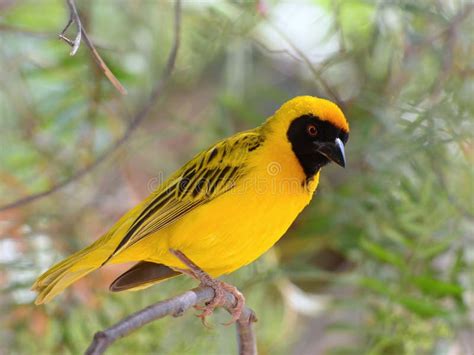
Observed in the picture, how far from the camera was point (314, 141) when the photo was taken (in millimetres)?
3285

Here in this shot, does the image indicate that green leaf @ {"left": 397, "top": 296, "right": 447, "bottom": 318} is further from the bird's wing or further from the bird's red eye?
the bird's wing

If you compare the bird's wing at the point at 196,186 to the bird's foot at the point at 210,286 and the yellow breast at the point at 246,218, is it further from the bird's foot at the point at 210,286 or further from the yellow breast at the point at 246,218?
the bird's foot at the point at 210,286

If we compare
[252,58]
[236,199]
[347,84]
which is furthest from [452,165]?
[252,58]

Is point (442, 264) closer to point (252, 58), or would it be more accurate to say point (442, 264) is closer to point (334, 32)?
point (334, 32)

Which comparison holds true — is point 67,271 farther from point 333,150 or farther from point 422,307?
point 422,307

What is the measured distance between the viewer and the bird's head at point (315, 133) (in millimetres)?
3254

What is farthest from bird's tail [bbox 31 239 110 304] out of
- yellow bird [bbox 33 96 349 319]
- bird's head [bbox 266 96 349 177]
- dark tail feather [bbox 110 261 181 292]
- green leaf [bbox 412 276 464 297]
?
green leaf [bbox 412 276 464 297]

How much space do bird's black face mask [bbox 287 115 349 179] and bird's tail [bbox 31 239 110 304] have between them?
849 mm

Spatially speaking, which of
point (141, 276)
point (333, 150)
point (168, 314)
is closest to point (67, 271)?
point (141, 276)

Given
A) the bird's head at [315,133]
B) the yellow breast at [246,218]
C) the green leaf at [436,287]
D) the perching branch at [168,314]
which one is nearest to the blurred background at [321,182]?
the green leaf at [436,287]

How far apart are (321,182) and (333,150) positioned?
4.53ft

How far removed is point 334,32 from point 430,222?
1.18m

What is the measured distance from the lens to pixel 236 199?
3078 millimetres

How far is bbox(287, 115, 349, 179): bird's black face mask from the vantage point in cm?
326
